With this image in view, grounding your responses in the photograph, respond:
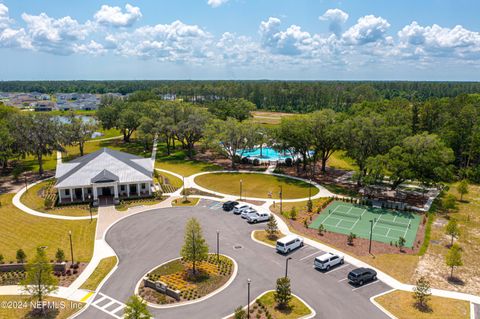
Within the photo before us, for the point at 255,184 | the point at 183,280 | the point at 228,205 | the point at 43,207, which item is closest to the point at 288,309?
the point at 183,280

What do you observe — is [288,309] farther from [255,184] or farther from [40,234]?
[255,184]

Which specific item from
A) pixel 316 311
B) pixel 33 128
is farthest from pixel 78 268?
pixel 33 128

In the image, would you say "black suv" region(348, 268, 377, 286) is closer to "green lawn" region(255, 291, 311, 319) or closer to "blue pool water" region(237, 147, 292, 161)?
"green lawn" region(255, 291, 311, 319)

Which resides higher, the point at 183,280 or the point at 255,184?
the point at 255,184

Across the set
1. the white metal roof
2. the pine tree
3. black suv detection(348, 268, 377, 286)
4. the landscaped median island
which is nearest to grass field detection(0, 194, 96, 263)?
the white metal roof

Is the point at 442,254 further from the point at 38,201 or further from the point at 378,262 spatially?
the point at 38,201

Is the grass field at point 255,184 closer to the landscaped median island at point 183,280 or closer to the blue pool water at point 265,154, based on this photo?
the blue pool water at point 265,154
